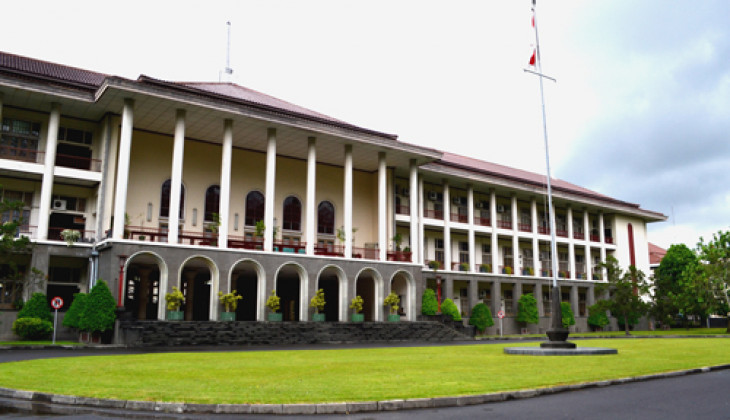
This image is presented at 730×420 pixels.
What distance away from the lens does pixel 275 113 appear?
3244 centimetres

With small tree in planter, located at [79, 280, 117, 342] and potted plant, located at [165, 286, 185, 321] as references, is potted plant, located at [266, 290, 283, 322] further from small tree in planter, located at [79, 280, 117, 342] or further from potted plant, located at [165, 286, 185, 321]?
small tree in planter, located at [79, 280, 117, 342]

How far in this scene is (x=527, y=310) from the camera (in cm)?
4569

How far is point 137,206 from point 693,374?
1102 inches

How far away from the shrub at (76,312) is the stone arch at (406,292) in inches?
699

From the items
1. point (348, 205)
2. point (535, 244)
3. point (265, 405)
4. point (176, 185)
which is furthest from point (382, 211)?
point (265, 405)

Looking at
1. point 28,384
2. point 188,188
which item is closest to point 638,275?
point 188,188

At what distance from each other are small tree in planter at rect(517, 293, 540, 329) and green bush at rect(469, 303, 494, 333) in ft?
14.6

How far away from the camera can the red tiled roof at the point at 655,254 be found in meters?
75.7

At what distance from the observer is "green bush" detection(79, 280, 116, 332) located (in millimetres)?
24516

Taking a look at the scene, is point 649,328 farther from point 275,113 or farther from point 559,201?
point 275,113

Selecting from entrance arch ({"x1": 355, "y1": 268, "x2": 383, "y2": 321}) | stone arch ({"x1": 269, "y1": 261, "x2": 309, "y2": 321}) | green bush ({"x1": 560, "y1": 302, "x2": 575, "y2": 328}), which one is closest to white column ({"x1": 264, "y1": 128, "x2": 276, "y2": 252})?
stone arch ({"x1": 269, "y1": 261, "x2": 309, "y2": 321})

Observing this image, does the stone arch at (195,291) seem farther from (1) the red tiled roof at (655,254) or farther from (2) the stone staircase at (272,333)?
(1) the red tiled roof at (655,254)

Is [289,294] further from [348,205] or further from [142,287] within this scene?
[142,287]

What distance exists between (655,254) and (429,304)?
2050 inches
